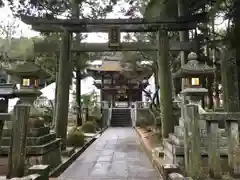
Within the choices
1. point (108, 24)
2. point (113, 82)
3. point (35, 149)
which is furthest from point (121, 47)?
point (113, 82)

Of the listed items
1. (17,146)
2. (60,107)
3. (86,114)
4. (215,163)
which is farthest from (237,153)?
(86,114)

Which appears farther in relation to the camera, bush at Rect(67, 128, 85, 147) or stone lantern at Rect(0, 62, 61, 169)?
bush at Rect(67, 128, 85, 147)

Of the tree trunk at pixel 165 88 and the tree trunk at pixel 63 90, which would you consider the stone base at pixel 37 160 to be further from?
the tree trunk at pixel 165 88

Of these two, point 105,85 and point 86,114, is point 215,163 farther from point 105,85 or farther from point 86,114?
point 105,85

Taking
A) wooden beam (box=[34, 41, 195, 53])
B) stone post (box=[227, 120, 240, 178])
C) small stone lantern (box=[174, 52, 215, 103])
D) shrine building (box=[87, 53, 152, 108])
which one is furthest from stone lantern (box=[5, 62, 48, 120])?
shrine building (box=[87, 53, 152, 108])

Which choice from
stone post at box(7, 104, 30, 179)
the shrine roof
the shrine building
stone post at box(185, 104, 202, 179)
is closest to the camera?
stone post at box(185, 104, 202, 179)

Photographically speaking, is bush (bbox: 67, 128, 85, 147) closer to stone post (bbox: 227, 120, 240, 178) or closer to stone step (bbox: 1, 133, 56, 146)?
stone step (bbox: 1, 133, 56, 146)

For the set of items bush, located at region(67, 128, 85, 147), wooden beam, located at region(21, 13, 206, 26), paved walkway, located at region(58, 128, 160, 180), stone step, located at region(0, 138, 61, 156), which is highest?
wooden beam, located at region(21, 13, 206, 26)

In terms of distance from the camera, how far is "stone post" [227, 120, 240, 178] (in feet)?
13.4

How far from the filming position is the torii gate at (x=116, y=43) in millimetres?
10180

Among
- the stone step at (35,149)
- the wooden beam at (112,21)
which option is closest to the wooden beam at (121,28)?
the wooden beam at (112,21)

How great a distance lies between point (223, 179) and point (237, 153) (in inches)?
17.0

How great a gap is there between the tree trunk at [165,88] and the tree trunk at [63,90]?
3474mm

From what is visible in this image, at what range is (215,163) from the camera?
13.8 ft
